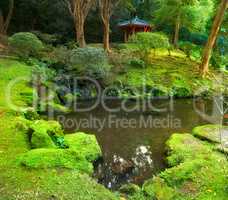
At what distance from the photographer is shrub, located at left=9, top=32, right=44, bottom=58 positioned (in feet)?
61.1

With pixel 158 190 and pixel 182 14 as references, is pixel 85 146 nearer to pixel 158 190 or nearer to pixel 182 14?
pixel 158 190

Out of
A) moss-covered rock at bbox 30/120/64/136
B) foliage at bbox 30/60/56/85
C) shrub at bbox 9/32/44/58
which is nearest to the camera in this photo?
moss-covered rock at bbox 30/120/64/136

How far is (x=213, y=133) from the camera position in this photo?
10672 millimetres

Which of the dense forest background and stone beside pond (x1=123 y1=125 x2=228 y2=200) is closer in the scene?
stone beside pond (x1=123 y1=125 x2=228 y2=200)

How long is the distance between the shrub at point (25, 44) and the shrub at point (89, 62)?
296 cm

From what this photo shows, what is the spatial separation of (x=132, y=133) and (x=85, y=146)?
2.93 metres

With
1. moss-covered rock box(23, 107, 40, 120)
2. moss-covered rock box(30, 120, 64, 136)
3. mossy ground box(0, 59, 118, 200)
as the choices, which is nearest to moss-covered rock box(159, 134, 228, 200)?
mossy ground box(0, 59, 118, 200)

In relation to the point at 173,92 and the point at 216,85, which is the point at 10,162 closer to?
the point at 173,92

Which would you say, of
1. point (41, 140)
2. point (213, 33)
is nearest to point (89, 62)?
point (213, 33)

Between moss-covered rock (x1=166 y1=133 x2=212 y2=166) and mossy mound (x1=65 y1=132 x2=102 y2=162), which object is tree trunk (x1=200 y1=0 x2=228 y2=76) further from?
mossy mound (x1=65 y1=132 x2=102 y2=162)

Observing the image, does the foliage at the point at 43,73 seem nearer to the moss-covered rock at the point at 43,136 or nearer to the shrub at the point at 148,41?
the shrub at the point at 148,41

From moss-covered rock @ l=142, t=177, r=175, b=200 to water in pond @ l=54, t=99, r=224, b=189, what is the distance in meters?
0.79

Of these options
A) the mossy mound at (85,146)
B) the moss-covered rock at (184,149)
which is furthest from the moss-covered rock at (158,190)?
the mossy mound at (85,146)

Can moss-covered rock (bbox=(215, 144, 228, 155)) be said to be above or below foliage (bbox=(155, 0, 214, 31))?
below
